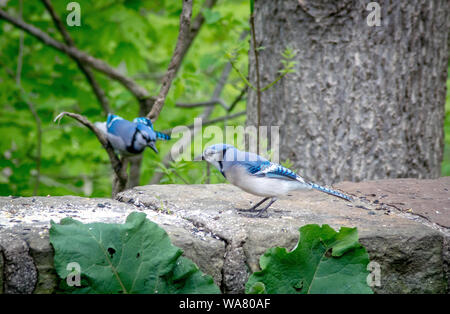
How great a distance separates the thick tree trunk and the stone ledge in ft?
4.79

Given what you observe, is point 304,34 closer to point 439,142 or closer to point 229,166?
point 439,142

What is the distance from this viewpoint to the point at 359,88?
4.24m

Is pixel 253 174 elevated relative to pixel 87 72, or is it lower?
lower

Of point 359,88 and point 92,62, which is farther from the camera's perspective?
point 92,62

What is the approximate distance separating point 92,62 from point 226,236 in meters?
3.80

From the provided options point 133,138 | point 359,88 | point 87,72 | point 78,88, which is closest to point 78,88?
point 78,88

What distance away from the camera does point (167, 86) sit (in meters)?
3.72

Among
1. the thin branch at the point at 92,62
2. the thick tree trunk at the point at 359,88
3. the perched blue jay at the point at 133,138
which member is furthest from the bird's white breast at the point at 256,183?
the thin branch at the point at 92,62

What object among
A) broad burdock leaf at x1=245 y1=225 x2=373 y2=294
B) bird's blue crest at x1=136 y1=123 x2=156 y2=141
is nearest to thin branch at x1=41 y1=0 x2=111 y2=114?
bird's blue crest at x1=136 y1=123 x2=156 y2=141

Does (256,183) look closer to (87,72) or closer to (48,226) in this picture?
(48,226)

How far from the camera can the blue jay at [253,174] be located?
268 centimetres

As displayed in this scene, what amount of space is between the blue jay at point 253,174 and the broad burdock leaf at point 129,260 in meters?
0.75

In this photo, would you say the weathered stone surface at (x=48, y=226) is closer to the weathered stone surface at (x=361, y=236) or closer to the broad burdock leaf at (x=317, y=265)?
the weathered stone surface at (x=361, y=236)
